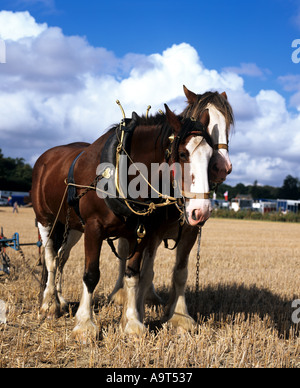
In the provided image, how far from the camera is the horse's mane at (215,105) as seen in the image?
3812 millimetres

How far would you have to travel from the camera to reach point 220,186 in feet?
418

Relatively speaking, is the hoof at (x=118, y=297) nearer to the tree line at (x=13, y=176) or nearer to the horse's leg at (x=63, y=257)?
the horse's leg at (x=63, y=257)

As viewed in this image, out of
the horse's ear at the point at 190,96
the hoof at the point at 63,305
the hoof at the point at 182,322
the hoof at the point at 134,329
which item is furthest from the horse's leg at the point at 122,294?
the horse's ear at the point at 190,96

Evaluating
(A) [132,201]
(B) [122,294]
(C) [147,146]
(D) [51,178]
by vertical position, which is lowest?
(B) [122,294]

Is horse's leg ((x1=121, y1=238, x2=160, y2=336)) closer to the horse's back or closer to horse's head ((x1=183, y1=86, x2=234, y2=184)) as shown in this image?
horse's head ((x1=183, y1=86, x2=234, y2=184))

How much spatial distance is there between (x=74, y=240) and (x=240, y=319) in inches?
102

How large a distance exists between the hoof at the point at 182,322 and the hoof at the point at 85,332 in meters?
0.98

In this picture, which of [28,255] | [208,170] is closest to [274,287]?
[208,170]

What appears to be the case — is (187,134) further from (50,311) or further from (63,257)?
(63,257)

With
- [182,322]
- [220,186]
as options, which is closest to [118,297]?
[182,322]

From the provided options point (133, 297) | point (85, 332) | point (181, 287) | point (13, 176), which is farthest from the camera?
point (13, 176)

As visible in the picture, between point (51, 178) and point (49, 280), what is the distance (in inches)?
53.5

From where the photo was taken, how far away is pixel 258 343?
4.08 m

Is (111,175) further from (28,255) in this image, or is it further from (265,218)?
(265,218)
